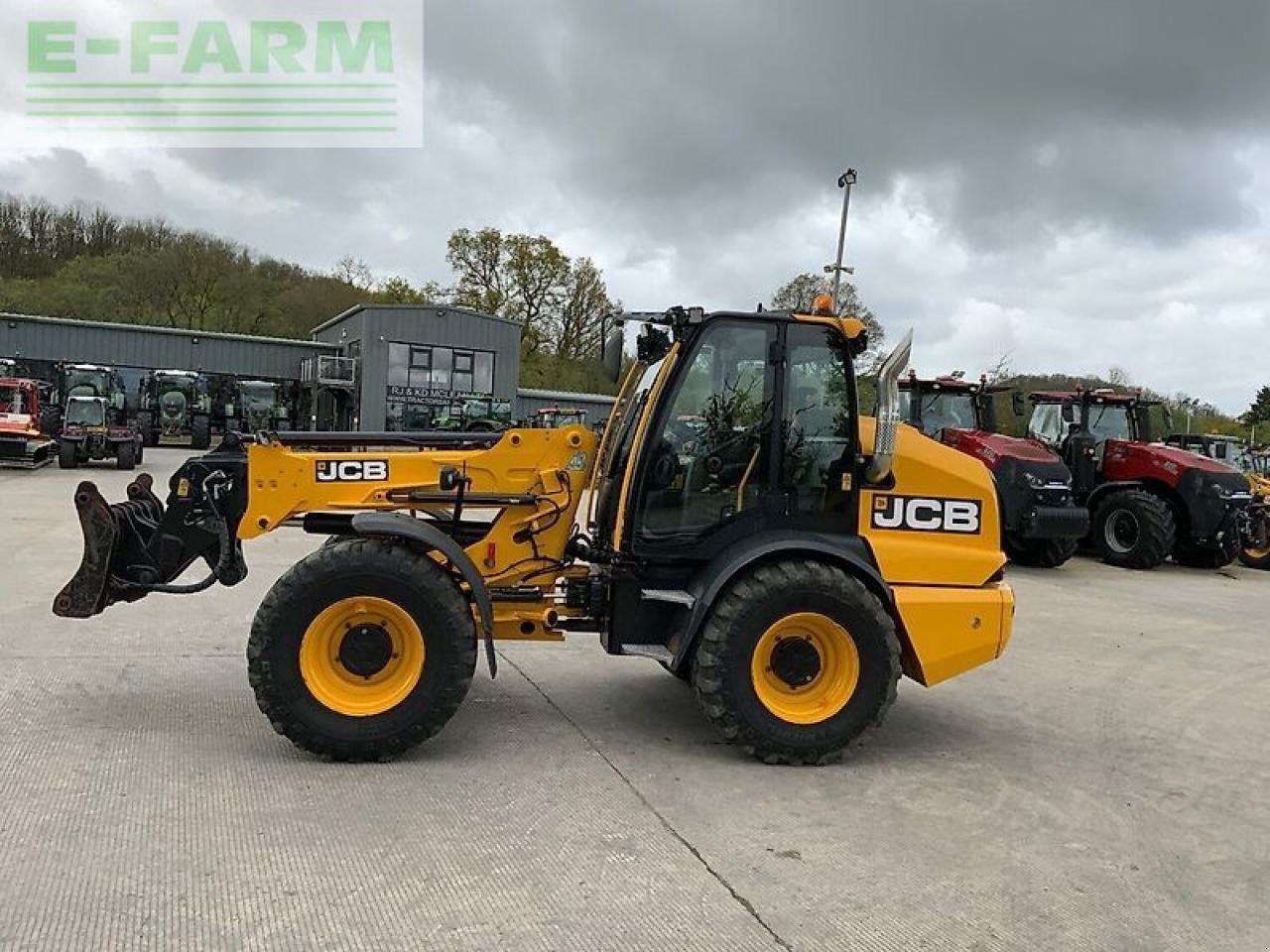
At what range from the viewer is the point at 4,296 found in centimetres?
4584

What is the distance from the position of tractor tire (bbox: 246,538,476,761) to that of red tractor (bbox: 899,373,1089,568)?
862 cm

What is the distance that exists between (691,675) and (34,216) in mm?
59546

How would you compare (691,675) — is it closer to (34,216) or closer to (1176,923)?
→ (1176,923)

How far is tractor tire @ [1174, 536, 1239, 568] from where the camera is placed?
13656 millimetres

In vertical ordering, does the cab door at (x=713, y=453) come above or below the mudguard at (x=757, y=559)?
above

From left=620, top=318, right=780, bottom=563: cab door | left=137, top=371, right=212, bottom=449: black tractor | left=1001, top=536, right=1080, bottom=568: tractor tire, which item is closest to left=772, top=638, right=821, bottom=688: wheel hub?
left=620, top=318, right=780, bottom=563: cab door

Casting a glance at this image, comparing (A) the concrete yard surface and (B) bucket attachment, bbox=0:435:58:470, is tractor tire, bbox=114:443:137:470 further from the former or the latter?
(A) the concrete yard surface

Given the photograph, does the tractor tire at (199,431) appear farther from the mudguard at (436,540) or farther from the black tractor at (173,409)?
the mudguard at (436,540)

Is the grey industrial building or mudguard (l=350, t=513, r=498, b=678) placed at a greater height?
the grey industrial building

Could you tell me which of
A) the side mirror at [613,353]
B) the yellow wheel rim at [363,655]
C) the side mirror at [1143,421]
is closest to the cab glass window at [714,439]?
the side mirror at [613,353]

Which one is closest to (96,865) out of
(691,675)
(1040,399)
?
(691,675)

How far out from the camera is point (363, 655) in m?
4.77

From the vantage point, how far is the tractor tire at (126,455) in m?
22.6

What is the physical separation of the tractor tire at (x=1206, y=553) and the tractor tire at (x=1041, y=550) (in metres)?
2.01
